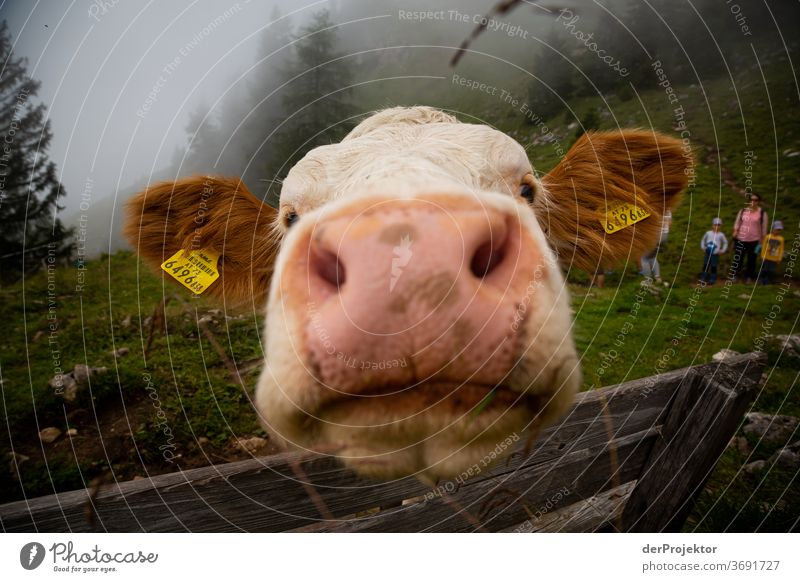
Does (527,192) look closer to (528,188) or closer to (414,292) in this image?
(528,188)

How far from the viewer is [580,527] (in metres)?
1.45

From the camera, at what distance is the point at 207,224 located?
150 centimetres

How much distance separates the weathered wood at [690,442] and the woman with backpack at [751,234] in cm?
31

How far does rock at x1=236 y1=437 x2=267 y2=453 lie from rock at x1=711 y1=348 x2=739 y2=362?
6.37 ft

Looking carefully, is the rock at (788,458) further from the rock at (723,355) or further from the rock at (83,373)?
the rock at (83,373)

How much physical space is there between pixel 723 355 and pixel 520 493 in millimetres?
934

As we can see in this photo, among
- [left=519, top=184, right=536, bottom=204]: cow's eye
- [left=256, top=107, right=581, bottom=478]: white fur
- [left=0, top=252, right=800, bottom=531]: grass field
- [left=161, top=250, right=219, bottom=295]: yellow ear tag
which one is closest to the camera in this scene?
[left=256, top=107, right=581, bottom=478]: white fur

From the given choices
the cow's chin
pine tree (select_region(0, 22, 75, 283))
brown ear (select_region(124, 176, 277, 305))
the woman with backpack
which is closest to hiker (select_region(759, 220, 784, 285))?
the woman with backpack

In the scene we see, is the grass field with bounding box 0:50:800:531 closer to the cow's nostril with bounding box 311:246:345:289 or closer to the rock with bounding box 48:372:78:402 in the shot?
the rock with bounding box 48:372:78:402

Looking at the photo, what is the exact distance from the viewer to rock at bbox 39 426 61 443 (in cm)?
133

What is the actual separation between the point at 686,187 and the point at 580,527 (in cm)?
131

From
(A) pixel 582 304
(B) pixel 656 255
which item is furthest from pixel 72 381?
(B) pixel 656 255

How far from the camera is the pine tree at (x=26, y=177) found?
1132 mm

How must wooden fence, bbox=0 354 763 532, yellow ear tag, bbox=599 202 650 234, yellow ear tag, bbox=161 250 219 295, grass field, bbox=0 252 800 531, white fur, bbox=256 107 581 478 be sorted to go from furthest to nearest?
1. yellow ear tag, bbox=599 202 650 234
2. yellow ear tag, bbox=161 250 219 295
3. grass field, bbox=0 252 800 531
4. wooden fence, bbox=0 354 763 532
5. white fur, bbox=256 107 581 478
